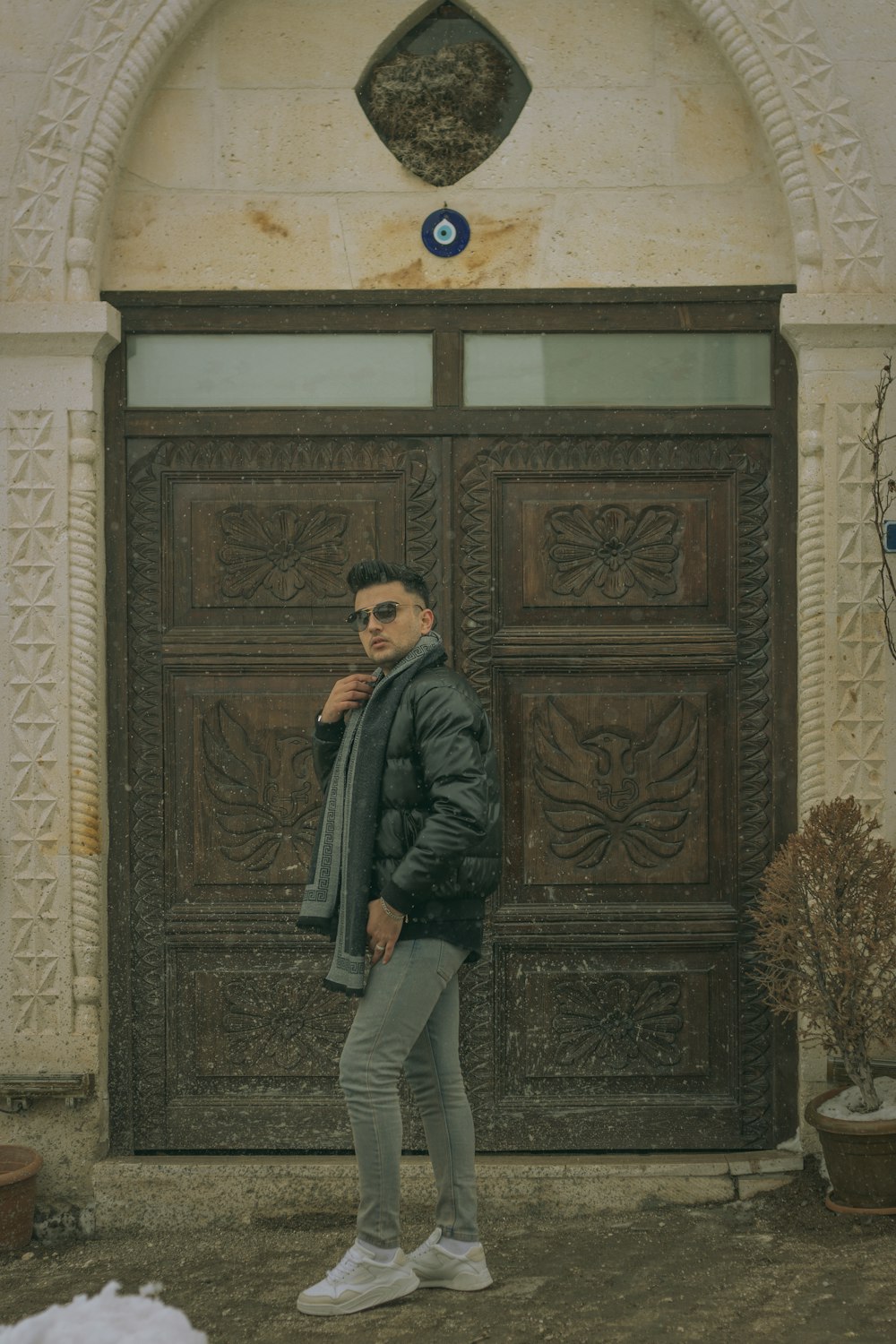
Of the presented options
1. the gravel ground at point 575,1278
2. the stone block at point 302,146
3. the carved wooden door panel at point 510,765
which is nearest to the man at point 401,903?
the gravel ground at point 575,1278

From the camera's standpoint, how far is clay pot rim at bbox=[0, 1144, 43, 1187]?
4832mm

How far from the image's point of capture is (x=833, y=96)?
16.8 feet

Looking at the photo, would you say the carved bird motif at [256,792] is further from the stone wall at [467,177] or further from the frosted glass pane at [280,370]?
the stone wall at [467,177]

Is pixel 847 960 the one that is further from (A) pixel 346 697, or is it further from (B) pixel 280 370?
(B) pixel 280 370

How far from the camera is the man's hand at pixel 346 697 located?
4254 millimetres

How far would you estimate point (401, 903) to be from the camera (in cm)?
398

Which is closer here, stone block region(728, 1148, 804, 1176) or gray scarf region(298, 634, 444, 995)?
gray scarf region(298, 634, 444, 995)

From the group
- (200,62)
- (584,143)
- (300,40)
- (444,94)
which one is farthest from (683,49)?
(200,62)

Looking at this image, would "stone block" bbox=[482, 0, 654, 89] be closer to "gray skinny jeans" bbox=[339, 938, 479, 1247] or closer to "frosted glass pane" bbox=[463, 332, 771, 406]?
"frosted glass pane" bbox=[463, 332, 771, 406]

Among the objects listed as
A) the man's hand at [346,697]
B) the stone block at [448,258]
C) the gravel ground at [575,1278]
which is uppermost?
the stone block at [448,258]

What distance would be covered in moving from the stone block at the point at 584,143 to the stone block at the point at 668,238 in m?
0.08

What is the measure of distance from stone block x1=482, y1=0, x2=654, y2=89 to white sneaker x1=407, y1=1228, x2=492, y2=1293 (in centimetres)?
403

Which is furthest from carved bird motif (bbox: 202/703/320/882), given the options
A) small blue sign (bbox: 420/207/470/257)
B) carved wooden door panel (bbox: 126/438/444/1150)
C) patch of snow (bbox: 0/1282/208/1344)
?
patch of snow (bbox: 0/1282/208/1344)

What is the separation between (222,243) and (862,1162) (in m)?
3.93
